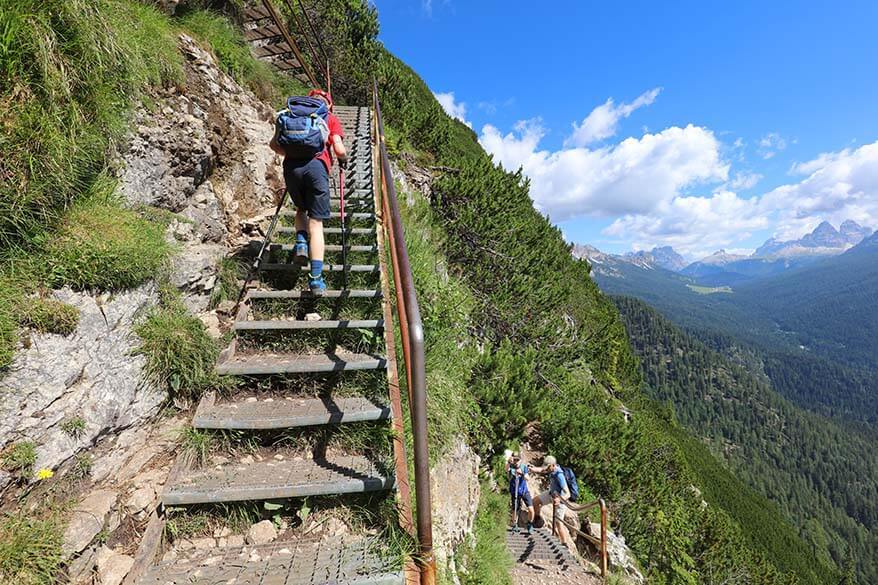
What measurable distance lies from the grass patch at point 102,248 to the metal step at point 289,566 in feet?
5.87

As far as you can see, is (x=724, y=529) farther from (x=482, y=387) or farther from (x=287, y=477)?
(x=287, y=477)

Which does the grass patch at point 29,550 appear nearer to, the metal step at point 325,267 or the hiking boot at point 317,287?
the hiking boot at point 317,287

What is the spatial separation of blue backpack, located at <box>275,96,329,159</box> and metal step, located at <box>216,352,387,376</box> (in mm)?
1913

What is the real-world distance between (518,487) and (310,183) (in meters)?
6.65

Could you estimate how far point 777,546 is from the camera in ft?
A: 112

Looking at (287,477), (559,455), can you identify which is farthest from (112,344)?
(559,455)

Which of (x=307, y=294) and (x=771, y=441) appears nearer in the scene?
(x=307, y=294)

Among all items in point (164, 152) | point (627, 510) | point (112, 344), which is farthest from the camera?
point (627, 510)

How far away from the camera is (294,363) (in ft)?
9.40

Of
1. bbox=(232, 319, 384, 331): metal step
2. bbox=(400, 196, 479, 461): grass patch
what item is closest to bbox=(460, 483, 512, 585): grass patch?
bbox=(400, 196, 479, 461): grass patch

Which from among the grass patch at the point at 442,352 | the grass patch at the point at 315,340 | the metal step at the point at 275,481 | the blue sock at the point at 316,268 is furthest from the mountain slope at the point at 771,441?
the metal step at the point at 275,481

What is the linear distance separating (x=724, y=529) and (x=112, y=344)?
64.7 ft

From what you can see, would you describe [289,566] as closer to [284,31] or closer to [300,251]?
[300,251]

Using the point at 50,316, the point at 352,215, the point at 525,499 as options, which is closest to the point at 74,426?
the point at 50,316
